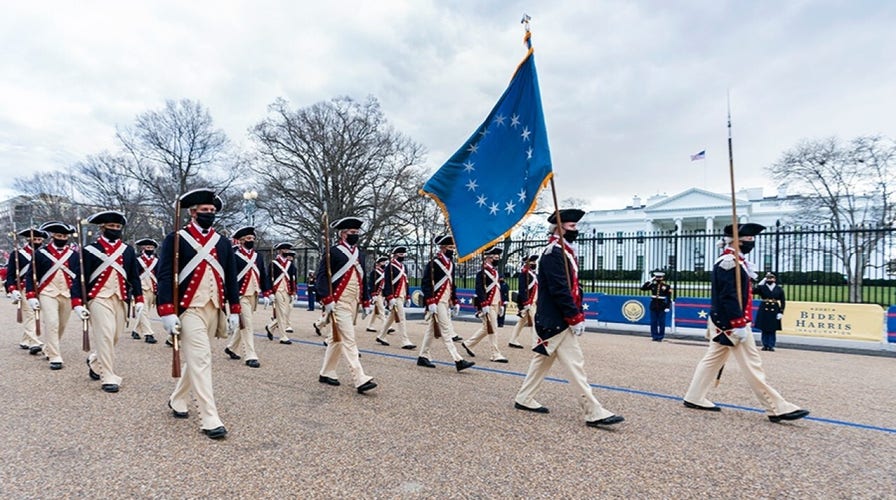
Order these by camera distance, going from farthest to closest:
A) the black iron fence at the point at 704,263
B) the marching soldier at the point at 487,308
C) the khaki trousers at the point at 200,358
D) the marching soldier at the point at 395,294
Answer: the black iron fence at the point at 704,263 < the marching soldier at the point at 395,294 < the marching soldier at the point at 487,308 < the khaki trousers at the point at 200,358

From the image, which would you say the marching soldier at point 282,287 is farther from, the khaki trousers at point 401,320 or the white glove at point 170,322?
the white glove at point 170,322

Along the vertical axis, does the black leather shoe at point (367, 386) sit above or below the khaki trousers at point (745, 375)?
below

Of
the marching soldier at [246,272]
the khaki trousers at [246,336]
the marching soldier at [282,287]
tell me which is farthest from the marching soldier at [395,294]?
the khaki trousers at [246,336]

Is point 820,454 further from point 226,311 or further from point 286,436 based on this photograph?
point 226,311

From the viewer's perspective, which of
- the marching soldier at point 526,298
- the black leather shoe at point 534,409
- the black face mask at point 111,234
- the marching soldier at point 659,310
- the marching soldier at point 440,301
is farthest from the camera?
the marching soldier at point 659,310

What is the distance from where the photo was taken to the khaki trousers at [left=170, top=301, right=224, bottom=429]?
4.54 metres

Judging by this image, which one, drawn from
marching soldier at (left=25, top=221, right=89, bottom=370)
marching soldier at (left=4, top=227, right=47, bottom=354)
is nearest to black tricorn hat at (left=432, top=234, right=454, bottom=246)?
marching soldier at (left=25, top=221, right=89, bottom=370)

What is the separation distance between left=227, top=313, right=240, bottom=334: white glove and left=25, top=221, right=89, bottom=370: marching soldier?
4.17 meters

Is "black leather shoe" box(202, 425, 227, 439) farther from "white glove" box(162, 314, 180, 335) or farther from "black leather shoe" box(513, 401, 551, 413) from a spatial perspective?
"black leather shoe" box(513, 401, 551, 413)

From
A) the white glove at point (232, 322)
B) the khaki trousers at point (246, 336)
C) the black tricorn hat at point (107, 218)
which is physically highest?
the black tricorn hat at point (107, 218)

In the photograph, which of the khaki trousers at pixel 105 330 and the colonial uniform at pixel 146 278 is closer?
the khaki trousers at pixel 105 330

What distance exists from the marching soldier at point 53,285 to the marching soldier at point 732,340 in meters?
8.36

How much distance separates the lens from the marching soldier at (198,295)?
15.1 feet

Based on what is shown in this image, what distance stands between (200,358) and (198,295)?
1.85 ft
